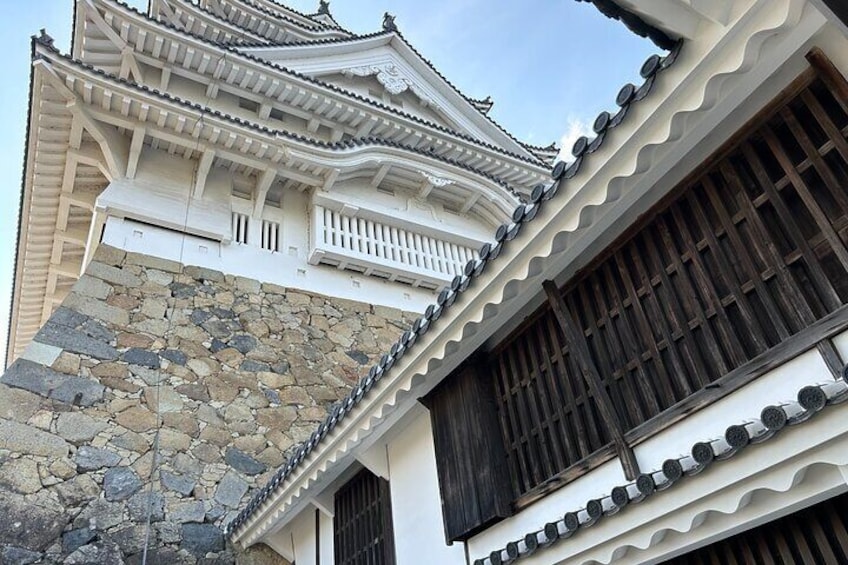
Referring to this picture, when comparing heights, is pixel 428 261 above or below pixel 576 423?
above

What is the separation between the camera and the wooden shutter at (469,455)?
343 centimetres

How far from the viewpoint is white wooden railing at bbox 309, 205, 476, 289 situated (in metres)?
9.28

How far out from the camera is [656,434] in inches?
102

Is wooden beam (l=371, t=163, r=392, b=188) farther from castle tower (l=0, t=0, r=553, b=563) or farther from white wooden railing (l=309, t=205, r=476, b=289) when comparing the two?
white wooden railing (l=309, t=205, r=476, b=289)

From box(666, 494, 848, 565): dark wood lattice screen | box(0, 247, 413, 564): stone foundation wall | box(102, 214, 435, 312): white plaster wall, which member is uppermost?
box(102, 214, 435, 312): white plaster wall

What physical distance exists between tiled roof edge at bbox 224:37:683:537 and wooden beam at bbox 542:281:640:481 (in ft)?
1.39

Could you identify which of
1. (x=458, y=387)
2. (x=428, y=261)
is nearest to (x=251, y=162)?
(x=428, y=261)

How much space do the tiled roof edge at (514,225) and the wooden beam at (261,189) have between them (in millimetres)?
5264

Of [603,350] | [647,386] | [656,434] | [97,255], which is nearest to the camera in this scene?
[656,434]

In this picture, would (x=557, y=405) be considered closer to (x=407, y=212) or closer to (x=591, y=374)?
(x=591, y=374)

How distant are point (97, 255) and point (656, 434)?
7329 millimetres

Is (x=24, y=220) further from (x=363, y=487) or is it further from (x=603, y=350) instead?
(x=603, y=350)

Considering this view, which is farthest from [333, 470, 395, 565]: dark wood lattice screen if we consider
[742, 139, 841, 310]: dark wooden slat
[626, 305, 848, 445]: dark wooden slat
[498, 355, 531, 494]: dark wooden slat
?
[742, 139, 841, 310]: dark wooden slat

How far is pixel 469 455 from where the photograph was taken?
11.9 ft
